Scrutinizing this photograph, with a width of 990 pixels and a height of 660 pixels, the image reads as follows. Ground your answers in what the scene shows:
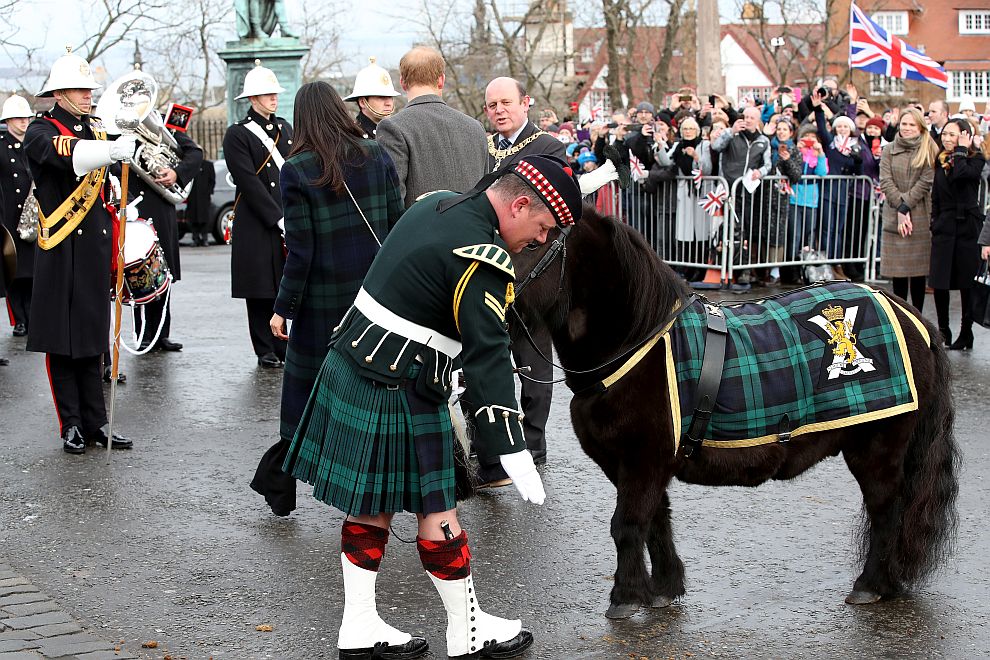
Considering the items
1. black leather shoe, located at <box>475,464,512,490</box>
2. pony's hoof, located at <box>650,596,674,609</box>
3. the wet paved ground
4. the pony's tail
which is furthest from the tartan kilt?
black leather shoe, located at <box>475,464,512,490</box>

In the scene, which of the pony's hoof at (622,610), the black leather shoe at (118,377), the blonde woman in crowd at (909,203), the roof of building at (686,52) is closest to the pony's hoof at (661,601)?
the pony's hoof at (622,610)

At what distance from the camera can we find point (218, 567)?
521 centimetres

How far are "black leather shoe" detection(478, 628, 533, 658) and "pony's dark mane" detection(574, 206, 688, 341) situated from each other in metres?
1.14

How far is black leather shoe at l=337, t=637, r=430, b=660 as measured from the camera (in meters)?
4.19

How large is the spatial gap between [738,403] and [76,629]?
258 cm

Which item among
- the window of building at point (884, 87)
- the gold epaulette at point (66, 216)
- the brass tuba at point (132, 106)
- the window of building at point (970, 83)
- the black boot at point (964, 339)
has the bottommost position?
the black boot at point (964, 339)

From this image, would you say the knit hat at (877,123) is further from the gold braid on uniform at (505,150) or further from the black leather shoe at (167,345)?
the gold braid on uniform at (505,150)

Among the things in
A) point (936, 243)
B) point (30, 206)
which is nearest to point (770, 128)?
point (936, 243)

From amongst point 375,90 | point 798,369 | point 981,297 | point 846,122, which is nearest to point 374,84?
point 375,90

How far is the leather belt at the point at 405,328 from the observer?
12.7ft

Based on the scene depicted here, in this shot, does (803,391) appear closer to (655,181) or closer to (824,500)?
(824,500)

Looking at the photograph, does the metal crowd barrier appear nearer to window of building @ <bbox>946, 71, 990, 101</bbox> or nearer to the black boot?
the black boot

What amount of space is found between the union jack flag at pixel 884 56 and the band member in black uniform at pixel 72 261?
43.5ft

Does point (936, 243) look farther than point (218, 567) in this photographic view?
Yes
